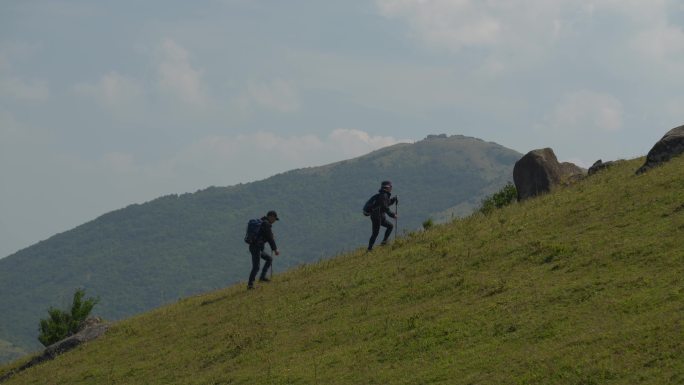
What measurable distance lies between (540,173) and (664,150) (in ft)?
22.3

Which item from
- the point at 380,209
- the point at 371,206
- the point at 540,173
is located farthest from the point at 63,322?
the point at 540,173

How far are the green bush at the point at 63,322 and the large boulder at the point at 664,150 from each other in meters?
37.4

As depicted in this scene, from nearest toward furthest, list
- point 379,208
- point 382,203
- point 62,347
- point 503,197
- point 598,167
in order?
point 62,347, point 379,208, point 382,203, point 598,167, point 503,197

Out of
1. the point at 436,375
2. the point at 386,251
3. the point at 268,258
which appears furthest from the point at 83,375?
the point at 436,375

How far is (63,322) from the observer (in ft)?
193

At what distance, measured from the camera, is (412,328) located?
2125cm

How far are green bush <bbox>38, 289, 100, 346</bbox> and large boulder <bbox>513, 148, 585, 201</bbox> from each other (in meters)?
30.7

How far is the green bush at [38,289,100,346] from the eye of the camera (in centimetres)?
5662

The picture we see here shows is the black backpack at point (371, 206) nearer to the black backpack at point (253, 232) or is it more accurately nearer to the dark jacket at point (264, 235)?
the dark jacket at point (264, 235)

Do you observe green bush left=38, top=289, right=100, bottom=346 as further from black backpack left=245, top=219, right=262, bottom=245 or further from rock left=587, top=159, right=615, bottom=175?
rock left=587, top=159, right=615, bottom=175

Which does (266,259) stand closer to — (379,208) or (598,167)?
(379,208)

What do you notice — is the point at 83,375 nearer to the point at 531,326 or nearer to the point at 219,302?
the point at 219,302

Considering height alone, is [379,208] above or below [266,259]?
above

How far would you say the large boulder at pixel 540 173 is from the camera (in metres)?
39.0
